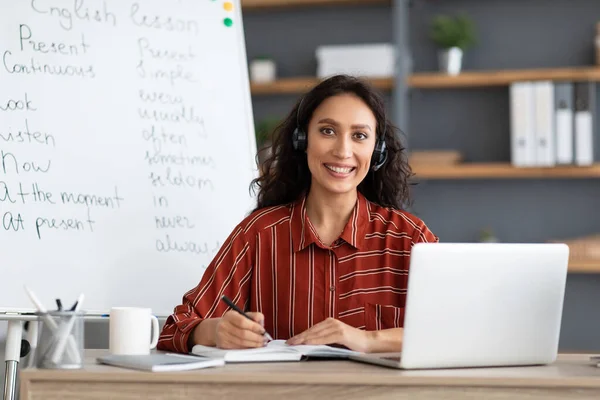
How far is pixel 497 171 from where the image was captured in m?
3.35

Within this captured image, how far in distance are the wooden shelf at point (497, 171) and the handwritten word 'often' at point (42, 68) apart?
1562 mm

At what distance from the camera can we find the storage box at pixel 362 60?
11.3ft

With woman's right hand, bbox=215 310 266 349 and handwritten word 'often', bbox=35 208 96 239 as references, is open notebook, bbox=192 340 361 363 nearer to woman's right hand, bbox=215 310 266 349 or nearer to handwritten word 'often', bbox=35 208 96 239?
woman's right hand, bbox=215 310 266 349

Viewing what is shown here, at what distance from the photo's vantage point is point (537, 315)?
142 cm

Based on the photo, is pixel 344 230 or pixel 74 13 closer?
pixel 344 230

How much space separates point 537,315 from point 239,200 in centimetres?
116

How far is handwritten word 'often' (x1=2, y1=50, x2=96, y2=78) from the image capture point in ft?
6.90

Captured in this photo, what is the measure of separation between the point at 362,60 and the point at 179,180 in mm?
1374

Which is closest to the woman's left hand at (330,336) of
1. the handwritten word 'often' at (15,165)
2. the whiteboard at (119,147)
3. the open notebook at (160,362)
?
the open notebook at (160,362)

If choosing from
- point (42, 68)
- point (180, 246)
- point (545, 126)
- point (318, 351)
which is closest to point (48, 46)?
point (42, 68)

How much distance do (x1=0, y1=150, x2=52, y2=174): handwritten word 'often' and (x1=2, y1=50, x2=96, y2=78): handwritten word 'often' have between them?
0.69 feet

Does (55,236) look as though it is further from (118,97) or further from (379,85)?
(379,85)

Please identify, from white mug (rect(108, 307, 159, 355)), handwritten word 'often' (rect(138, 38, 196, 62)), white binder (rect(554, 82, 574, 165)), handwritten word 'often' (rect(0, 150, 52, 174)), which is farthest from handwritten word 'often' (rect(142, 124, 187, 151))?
white binder (rect(554, 82, 574, 165))

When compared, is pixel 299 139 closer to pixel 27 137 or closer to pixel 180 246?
pixel 180 246
